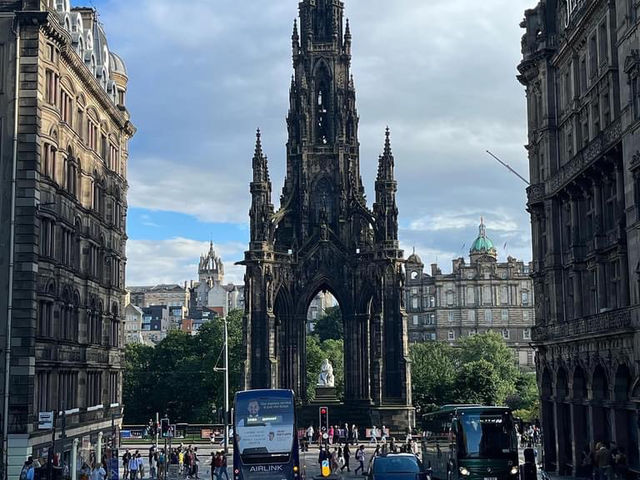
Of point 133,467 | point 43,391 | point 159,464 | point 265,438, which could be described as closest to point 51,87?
point 43,391

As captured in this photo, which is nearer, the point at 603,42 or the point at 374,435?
the point at 603,42

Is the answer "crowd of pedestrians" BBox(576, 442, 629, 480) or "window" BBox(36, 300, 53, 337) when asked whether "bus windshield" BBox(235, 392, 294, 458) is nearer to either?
"window" BBox(36, 300, 53, 337)

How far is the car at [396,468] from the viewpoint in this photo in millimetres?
32594

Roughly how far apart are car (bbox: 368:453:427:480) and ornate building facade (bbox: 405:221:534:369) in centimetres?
13108

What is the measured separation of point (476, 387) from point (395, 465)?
2566 inches

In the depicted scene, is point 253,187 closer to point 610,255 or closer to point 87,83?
point 87,83

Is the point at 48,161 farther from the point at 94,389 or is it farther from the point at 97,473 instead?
the point at 94,389

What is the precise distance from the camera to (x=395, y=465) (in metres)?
33.3

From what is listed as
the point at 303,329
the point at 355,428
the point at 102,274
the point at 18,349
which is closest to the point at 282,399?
the point at 18,349

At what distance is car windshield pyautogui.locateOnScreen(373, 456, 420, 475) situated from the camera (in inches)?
1303

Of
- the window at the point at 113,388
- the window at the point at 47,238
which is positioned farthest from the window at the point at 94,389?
the window at the point at 47,238

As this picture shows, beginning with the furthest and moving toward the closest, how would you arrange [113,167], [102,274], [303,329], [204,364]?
[204,364]
[303,329]
[113,167]
[102,274]

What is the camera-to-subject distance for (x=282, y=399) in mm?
37625

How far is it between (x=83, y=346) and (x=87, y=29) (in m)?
20.4
